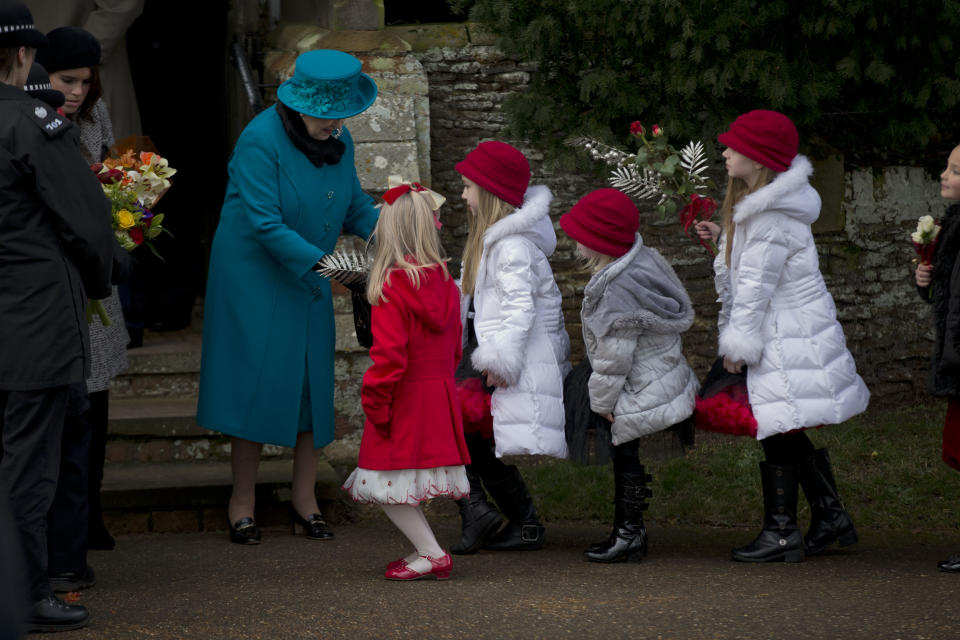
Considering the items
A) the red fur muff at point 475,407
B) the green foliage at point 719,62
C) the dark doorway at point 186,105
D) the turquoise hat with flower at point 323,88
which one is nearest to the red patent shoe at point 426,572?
the red fur muff at point 475,407

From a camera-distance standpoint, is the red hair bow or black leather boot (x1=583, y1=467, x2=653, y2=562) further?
black leather boot (x1=583, y1=467, x2=653, y2=562)

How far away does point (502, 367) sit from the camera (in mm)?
4945

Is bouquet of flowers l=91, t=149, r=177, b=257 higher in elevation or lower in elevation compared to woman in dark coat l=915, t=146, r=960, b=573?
higher

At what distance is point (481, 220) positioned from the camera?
17.0 ft

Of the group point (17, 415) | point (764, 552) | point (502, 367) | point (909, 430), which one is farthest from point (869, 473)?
point (17, 415)

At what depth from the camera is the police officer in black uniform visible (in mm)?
3836

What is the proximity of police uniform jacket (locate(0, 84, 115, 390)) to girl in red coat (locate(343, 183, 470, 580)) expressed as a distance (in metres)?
1.05

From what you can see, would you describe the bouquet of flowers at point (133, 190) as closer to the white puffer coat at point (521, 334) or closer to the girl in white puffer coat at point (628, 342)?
the white puffer coat at point (521, 334)

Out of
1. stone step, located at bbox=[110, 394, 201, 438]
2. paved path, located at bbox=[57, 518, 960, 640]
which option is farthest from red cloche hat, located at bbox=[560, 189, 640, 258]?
stone step, located at bbox=[110, 394, 201, 438]

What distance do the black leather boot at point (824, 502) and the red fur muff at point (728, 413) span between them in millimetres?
317

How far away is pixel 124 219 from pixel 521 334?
149 centimetres

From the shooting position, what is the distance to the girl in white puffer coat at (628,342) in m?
4.89

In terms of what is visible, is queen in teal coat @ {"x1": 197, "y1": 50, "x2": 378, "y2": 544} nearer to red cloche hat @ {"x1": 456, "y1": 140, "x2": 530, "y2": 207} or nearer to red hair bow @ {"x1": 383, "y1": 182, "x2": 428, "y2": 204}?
red cloche hat @ {"x1": 456, "y1": 140, "x2": 530, "y2": 207}

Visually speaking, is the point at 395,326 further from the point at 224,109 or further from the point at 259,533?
the point at 224,109
